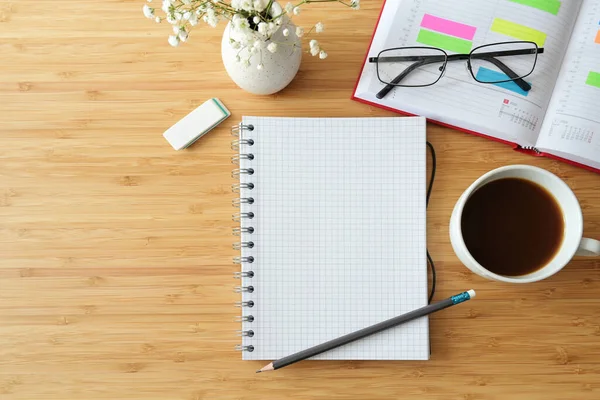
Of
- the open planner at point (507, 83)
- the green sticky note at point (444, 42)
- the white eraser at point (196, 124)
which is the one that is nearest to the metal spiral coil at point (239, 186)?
the white eraser at point (196, 124)

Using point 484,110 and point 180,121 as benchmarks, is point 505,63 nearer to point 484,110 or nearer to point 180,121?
point 484,110

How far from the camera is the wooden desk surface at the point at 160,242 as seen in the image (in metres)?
0.85

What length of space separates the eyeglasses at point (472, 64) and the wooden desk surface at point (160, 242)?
0.06m

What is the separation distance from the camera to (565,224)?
2.60 feet

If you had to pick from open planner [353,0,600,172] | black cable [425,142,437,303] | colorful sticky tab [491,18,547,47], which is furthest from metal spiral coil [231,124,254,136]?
colorful sticky tab [491,18,547,47]

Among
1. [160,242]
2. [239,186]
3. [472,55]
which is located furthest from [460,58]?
[160,242]

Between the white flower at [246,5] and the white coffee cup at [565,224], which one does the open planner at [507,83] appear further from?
the white flower at [246,5]

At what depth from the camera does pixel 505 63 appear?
2.86 feet

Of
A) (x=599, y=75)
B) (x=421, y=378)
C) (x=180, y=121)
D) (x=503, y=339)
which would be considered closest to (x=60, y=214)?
(x=180, y=121)

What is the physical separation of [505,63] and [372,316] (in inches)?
18.0

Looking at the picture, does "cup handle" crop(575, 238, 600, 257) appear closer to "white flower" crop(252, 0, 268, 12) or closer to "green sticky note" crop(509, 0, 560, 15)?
"green sticky note" crop(509, 0, 560, 15)

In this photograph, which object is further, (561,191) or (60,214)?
(60,214)

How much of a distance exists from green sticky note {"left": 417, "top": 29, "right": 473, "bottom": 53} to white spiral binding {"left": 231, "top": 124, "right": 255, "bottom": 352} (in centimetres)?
32

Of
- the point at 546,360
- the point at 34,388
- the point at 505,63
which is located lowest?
the point at 34,388
